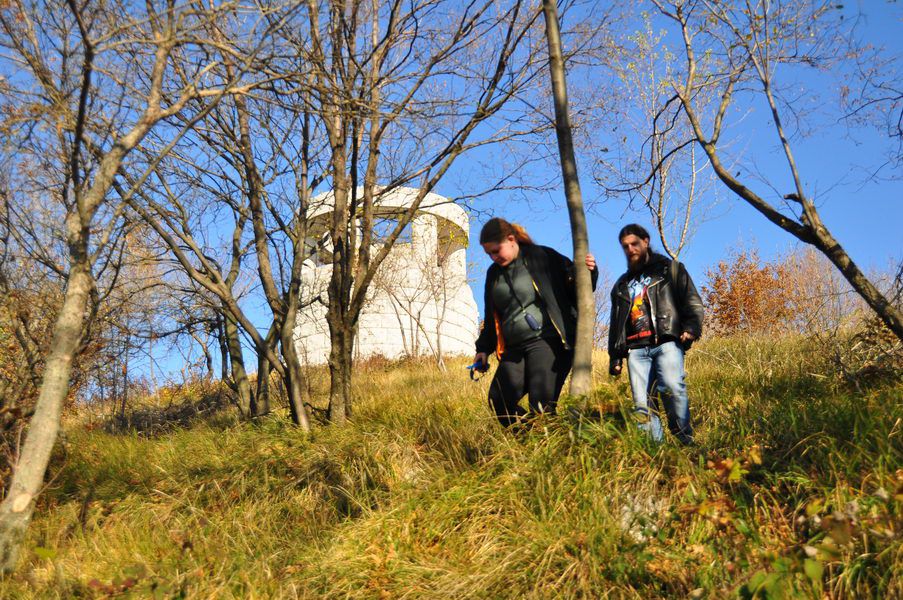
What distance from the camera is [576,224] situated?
13.4ft

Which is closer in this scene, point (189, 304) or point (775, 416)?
point (775, 416)

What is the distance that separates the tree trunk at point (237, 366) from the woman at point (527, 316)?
3.90 meters

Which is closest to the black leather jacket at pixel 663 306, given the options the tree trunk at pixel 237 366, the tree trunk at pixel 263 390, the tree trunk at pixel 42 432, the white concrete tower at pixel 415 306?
the tree trunk at pixel 42 432

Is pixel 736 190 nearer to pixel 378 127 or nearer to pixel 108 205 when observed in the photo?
pixel 378 127

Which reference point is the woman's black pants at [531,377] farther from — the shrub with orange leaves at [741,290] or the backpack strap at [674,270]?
the shrub with orange leaves at [741,290]

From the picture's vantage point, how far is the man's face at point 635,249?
425 cm

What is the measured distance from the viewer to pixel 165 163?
6598mm

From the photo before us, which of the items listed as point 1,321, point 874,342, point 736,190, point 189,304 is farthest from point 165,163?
point 874,342

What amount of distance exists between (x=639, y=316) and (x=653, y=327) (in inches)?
5.0

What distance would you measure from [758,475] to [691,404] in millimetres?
1592

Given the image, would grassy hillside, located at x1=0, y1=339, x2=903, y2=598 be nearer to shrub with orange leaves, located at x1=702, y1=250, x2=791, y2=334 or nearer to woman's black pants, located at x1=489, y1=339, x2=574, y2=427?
woman's black pants, located at x1=489, y1=339, x2=574, y2=427

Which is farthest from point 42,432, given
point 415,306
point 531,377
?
point 415,306

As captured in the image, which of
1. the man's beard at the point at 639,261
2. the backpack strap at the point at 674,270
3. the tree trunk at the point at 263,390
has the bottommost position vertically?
the tree trunk at the point at 263,390

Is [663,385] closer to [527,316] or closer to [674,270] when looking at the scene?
[674,270]
